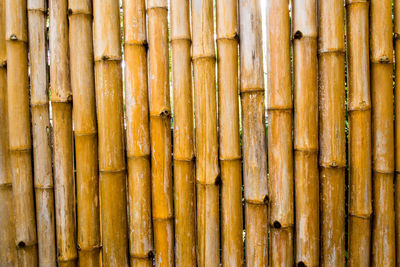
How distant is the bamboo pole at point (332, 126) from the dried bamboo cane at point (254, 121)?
257 millimetres

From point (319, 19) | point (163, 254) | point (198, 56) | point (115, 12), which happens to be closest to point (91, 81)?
point (115, 12)

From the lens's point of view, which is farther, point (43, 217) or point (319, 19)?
point (43, 217)

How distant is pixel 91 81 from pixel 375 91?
1.27 metres

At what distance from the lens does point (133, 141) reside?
1426 millimetres

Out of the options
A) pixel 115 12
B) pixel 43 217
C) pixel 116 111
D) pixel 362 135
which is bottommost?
pixel 43 217

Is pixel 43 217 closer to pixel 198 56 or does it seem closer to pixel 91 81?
pixel 91 81

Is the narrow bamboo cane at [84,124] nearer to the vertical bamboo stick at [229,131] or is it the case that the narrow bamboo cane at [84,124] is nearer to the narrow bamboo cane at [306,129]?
Answer: the vertical bamboo stick at [229,131]

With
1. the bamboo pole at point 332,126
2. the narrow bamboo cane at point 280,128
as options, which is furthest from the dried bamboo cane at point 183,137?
the bamboo pole at point 332,126

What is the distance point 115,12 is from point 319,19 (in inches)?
35.8

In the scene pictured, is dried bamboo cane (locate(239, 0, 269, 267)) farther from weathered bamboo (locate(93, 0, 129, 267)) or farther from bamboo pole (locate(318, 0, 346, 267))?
weathered bamboo (locate(93, 0, 129, 267))

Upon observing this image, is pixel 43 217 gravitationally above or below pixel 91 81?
below

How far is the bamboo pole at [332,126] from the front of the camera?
136 centimetres

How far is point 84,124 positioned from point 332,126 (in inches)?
43.3

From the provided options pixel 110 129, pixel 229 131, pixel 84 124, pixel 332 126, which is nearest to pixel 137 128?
pixel 110 129
